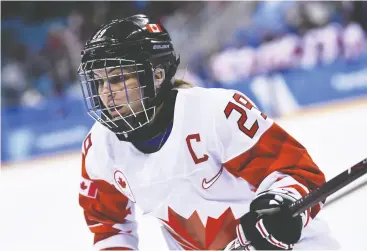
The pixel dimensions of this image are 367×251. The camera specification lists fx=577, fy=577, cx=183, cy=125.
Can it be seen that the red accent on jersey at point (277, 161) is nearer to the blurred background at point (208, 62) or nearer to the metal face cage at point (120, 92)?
the metal face cage at point (120, 92)

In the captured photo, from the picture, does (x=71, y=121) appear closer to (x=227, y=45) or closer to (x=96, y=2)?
(x=96, y=2)

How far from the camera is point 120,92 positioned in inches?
69.2

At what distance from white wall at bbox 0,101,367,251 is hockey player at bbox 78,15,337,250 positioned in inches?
29.4

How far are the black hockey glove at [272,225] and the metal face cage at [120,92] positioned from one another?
0.46 metres

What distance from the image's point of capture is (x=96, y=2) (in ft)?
22.7

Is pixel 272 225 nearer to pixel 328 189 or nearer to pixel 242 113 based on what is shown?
pixel 328 189

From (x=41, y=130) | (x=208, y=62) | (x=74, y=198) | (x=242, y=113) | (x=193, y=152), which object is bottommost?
(x=41, y=130)

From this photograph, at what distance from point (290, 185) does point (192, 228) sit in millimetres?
422

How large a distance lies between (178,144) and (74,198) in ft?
6.95

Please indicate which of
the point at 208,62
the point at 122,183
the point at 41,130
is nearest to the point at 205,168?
the point at 122,183

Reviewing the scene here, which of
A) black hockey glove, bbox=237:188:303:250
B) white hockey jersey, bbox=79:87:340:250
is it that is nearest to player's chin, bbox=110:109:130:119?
white hockey jersey, bbox=79:87:340:250

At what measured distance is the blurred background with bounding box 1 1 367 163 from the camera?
20.1ft

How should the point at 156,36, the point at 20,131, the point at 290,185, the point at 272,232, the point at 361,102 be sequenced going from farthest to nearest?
the point at 361,102
the point at 20,131
the point at 156,36
the point at 290,185
the point at 272,232

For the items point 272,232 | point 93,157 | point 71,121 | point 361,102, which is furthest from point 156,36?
point 361,102
